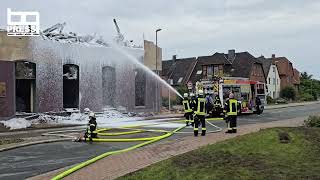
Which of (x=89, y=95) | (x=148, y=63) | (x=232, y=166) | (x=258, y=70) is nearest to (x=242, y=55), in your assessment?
(x=258, y=70)

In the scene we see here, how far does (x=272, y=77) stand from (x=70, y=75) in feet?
184

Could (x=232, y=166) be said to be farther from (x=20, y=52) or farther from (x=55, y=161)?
(x=20, y=52)

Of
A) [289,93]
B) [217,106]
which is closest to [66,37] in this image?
[217,106]

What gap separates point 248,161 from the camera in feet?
28.5

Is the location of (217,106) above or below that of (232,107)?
below

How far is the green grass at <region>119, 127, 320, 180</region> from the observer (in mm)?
7516

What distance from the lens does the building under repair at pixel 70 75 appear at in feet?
77.5

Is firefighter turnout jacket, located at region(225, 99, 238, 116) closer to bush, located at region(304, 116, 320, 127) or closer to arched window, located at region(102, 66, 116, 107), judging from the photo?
bush, located at region(304, 116, 320, 127)

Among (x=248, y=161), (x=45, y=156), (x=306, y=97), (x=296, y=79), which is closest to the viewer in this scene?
(x=248, y=161)

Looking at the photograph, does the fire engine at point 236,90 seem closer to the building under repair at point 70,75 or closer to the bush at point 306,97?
the building under repair at point 70,75

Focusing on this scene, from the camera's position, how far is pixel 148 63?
109 ft

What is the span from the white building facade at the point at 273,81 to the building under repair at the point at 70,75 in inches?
1809

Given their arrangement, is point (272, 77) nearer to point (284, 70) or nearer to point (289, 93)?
point (289, 93)

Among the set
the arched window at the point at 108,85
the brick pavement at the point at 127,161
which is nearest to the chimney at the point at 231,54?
the arched window at the point at 108,85
